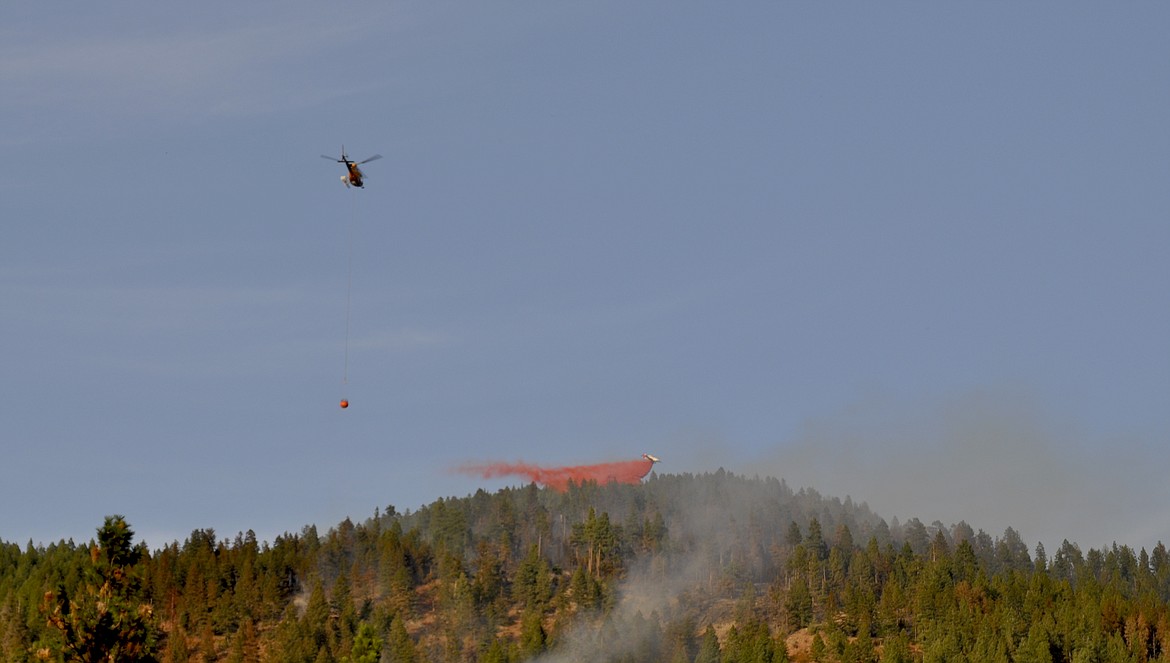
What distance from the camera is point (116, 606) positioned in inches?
3875

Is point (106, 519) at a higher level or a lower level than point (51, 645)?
higher

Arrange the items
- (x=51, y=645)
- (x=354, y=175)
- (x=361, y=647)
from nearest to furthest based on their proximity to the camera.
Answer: (x=51, y=645)
(x=354, y=175)
(x=361, y=647)

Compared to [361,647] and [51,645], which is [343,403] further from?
[361,647]

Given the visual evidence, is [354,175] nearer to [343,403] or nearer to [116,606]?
[343,403]

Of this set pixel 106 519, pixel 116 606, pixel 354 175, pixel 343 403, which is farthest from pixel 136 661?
pixel 354 175

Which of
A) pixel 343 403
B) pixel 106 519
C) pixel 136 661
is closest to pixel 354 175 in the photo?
pixel 343 403

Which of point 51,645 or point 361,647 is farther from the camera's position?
point 361,647

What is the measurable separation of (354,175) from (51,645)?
47526 millimetres

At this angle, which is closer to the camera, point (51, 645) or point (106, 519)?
point (51, 645)

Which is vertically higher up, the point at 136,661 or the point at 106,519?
the point at 106,519

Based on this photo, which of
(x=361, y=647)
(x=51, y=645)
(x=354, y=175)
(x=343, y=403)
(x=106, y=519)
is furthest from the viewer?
(x=361, y=647)

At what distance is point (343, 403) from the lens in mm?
115000

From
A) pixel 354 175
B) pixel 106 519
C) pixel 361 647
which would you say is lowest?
pixel 361 647

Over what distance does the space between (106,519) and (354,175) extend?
36.8 meters
